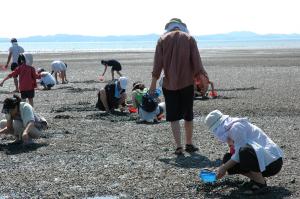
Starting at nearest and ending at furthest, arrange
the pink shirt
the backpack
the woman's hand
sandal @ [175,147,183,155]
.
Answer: the woman's hand → sandal @ [175,147,183,155] → the pink shirt → the backpack

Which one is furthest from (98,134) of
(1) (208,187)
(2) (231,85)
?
(2) (231,85)

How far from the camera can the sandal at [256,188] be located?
6684 millimetres

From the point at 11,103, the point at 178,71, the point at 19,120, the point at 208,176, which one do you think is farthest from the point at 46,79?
the point at 208,176

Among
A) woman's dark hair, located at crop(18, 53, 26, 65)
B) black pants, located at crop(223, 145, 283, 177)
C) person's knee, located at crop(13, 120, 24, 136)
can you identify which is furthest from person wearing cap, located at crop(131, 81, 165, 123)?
black pants, located at crop(223, 145, 283, 177)

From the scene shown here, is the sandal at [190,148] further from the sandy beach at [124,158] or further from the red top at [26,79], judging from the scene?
the red top at [26,79]

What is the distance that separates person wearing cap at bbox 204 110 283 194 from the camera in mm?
6691

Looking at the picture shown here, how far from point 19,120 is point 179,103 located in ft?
8.89

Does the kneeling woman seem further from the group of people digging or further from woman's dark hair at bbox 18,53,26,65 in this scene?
woman's dark hair at bbox 18,53,26,65

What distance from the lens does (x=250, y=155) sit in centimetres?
668

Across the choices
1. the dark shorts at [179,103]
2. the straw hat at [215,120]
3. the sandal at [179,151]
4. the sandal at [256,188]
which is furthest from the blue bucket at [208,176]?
the dark shorts at [179,103]

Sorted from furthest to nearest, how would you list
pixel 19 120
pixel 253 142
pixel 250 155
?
pixel 19 120 < pixel 253 142 < pixel 250 155

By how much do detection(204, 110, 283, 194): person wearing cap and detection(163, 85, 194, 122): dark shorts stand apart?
2301 mm

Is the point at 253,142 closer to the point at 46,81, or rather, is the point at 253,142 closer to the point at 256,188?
the point at 256,188

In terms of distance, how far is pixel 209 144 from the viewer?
32.4 feet
